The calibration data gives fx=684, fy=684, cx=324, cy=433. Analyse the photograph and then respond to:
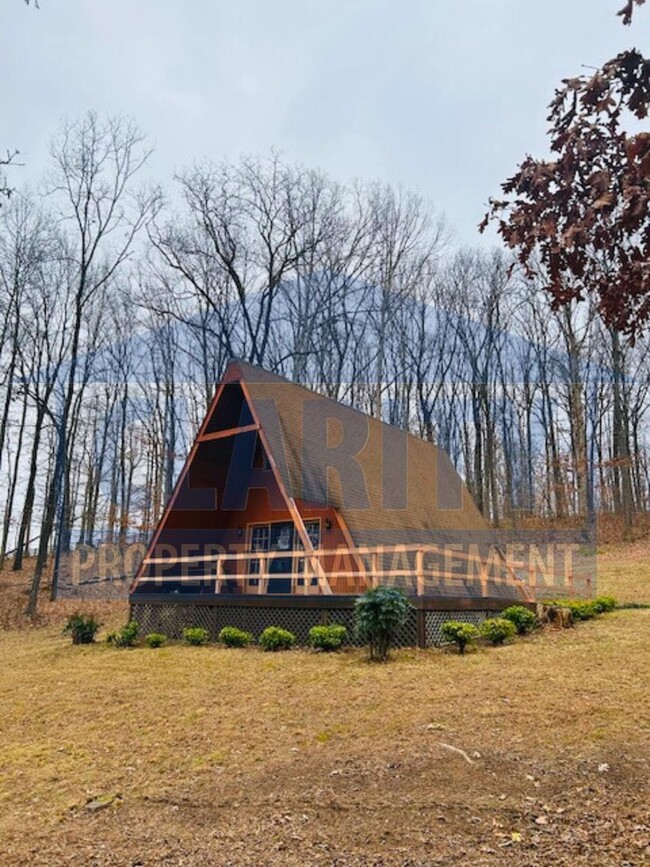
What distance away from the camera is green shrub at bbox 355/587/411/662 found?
1007 centimetres

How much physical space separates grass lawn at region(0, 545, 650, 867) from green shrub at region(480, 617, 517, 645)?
0.88 metres

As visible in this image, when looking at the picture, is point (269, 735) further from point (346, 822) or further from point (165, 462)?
point (165, 462)

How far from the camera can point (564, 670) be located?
9.18 metres

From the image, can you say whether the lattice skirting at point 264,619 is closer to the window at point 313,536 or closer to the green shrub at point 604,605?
the window at point 313,536

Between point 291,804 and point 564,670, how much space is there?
522 cm

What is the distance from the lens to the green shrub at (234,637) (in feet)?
39.5

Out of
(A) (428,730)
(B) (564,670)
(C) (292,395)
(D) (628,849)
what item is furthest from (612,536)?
(D) (628,849)

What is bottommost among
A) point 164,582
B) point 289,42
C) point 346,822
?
point 346,822

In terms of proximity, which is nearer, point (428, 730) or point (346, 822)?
point (346, 822)

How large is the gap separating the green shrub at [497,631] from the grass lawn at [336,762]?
2.90 ft

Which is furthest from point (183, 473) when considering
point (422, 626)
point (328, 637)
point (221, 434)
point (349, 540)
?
point (422, 626)

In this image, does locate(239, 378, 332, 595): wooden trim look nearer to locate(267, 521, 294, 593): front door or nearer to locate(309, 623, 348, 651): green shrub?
locate(309, 623, 348, 651): green shrub

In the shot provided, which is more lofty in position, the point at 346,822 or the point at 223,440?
the point at 223,440

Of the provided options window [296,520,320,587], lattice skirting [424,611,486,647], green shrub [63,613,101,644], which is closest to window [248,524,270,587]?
window [296,520,320,587]
